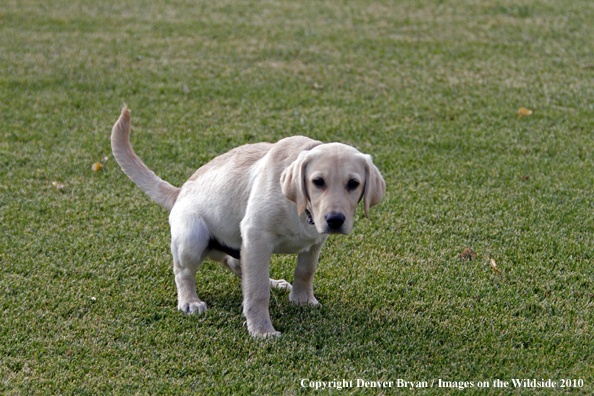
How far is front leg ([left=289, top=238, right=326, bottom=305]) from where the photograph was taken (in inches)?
162

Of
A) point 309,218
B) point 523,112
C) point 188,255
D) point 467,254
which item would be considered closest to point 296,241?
point 309,218

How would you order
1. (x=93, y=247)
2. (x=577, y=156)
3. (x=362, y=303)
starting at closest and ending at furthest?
(x=362, y=303) < (x=93, y=247) < (x=577, y=156)

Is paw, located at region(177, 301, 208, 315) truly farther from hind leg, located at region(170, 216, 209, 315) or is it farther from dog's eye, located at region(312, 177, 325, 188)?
dog's eye, located at region(312, 177, 325, 188)

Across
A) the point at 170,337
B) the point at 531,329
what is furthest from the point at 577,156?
the point at 170,337

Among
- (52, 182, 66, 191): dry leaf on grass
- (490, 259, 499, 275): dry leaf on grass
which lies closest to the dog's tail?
(52, 182, 66, 191): dry leaf on grass

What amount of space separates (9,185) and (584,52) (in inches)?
317

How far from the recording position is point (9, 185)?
5.70m

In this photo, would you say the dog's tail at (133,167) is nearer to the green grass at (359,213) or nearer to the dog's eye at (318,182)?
the green grass at (359,213)

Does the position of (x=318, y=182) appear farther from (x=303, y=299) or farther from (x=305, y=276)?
(x=303, y=299)

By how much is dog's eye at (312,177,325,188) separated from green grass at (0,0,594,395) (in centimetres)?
105

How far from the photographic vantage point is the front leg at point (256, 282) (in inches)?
146

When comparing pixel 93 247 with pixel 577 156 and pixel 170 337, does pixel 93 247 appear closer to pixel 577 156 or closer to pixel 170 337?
pixel 170 337

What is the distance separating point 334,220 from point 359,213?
2.20 meters

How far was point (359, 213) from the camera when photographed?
18.0ft
